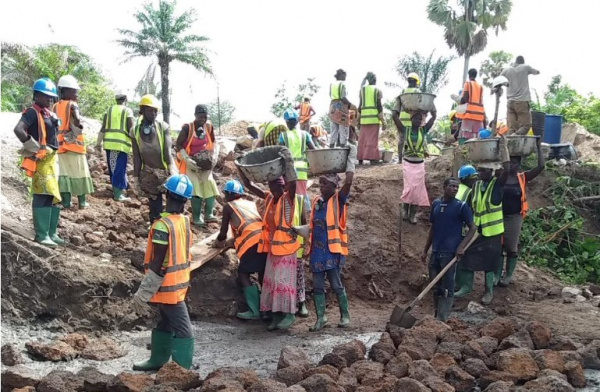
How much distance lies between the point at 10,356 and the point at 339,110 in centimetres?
720

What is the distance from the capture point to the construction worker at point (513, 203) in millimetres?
7461

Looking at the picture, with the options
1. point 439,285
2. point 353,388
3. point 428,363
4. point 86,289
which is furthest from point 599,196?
point 86,289

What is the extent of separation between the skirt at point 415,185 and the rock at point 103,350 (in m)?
4.60

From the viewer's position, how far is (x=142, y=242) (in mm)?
7254

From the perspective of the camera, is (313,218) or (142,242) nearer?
(313,218)

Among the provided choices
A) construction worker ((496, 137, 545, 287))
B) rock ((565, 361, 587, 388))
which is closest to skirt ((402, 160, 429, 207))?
construction worker ((496, 137, 545, 287))

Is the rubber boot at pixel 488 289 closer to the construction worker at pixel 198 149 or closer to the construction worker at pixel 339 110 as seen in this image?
the construction worker at pixel 198 149

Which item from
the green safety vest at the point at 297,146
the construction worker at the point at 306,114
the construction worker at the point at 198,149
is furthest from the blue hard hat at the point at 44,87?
the construction worker at the point at 306,114

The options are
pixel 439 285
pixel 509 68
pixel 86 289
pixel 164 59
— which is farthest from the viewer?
pixel 164 59

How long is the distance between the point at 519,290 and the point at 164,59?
14.6 metres

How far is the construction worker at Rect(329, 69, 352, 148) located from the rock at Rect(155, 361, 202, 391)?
6822mm

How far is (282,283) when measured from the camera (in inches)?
242

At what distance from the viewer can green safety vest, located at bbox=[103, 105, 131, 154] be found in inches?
320

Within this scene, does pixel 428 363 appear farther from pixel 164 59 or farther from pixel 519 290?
pixel 164 59
